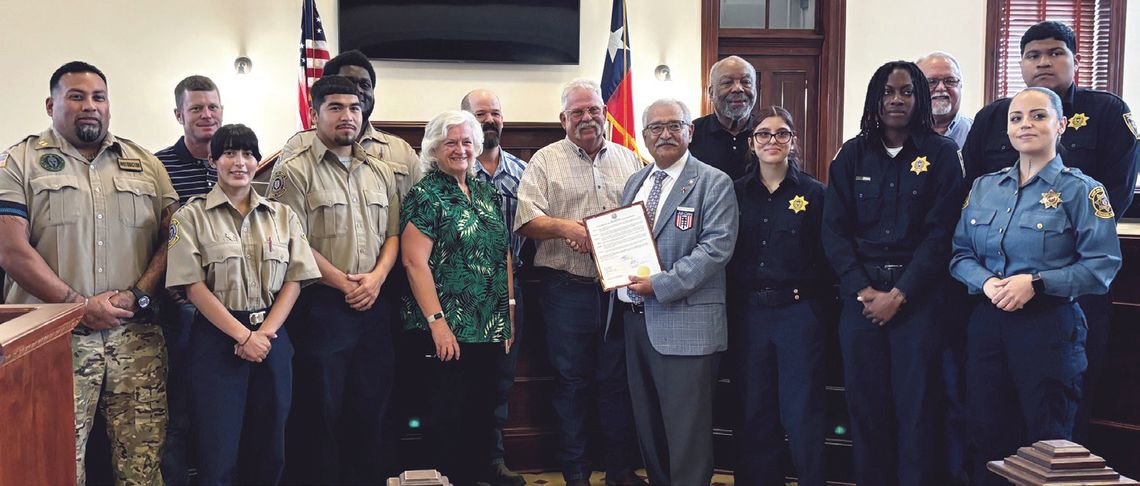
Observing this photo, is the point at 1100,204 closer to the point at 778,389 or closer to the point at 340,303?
the point at 778,389

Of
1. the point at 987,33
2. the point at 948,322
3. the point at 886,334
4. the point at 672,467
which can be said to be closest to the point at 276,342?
the point at 672,467

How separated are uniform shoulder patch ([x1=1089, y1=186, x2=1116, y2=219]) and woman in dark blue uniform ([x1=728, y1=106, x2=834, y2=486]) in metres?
0.81

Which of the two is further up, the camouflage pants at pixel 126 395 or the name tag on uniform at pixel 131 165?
the name tag on uniform at pixel 131 165

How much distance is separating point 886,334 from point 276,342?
6.46 ft

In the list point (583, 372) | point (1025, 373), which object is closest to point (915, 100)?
point (1025, 373)

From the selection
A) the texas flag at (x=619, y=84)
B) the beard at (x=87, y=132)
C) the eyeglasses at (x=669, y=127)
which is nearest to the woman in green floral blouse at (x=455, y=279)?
the eyeglasses at (x=669, y=127)

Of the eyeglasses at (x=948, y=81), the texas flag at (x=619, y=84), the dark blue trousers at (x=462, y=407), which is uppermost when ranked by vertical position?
the texas flag at (x=619, y=84)

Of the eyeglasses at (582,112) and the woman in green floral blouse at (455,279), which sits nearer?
the woman in green floral blouse at (455,279)

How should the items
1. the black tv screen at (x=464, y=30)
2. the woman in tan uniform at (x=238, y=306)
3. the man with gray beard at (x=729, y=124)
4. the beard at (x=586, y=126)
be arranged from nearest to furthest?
the woman in tan uniform at (x=238, y=306)
the beard at (x=586, y=126)
the man with gray beard at (x=729, y=124)
the black tv screen at (x=464, y=30)

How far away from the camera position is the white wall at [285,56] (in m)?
6.16

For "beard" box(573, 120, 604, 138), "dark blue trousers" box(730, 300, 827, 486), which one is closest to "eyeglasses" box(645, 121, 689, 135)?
"beard" box(573, 120, 604, 138)

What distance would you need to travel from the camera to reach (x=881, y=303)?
9.37 ft

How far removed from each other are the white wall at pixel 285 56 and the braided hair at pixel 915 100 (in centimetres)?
394

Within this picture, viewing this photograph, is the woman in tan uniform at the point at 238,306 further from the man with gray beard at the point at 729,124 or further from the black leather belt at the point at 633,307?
the man with gray beard at the point at 729,124
